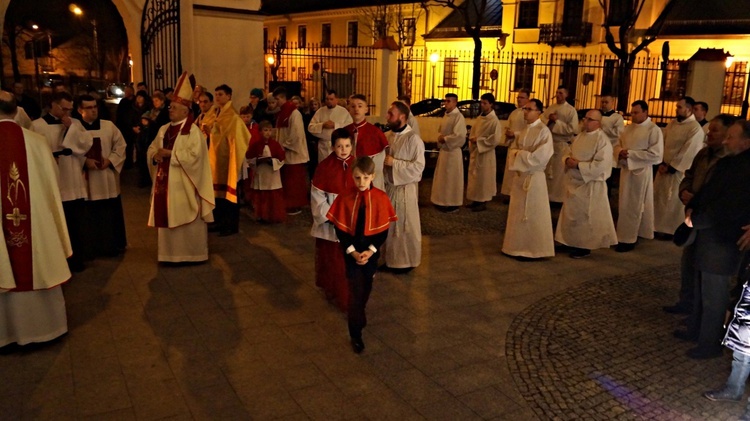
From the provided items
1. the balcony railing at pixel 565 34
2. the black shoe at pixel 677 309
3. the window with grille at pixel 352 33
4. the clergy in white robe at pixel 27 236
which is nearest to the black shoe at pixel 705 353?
the black shoe at pixel 677 309

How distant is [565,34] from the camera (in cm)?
3209

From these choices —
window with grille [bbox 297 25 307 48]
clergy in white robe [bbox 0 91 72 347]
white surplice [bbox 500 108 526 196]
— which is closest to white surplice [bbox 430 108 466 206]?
white surplice [bbox 500 108 526 196]

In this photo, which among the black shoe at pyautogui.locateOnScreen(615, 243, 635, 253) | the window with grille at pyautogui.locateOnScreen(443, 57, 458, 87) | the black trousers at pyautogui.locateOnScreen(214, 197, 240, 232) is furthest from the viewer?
the window with grille at pyautogui.locateOnScreen(443, 57, 458, 87)

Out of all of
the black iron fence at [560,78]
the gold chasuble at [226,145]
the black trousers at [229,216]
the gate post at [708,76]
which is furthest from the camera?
the black iron fence at [560,78]

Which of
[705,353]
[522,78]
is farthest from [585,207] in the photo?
[522,78]

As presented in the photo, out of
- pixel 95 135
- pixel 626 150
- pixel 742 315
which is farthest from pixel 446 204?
pixel 742 315

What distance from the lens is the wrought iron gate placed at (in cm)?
1362

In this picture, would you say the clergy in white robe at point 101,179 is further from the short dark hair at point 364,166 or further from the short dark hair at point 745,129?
the short dark hair at point 745,129

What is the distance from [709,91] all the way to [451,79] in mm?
20761

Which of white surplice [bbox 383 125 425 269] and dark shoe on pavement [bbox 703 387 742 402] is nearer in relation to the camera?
dark shoe on pavement [bbox 703 387 742 402]

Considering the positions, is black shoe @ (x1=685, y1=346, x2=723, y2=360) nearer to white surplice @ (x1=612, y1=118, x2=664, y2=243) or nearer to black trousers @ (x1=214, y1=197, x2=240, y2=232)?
white surplice @ (x1=612, y1=118, x2=664, y2=243)

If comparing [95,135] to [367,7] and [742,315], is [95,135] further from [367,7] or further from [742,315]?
[367,7]

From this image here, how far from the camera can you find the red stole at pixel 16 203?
4.95 metres

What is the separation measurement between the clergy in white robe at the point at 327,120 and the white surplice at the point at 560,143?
12.3 feet
